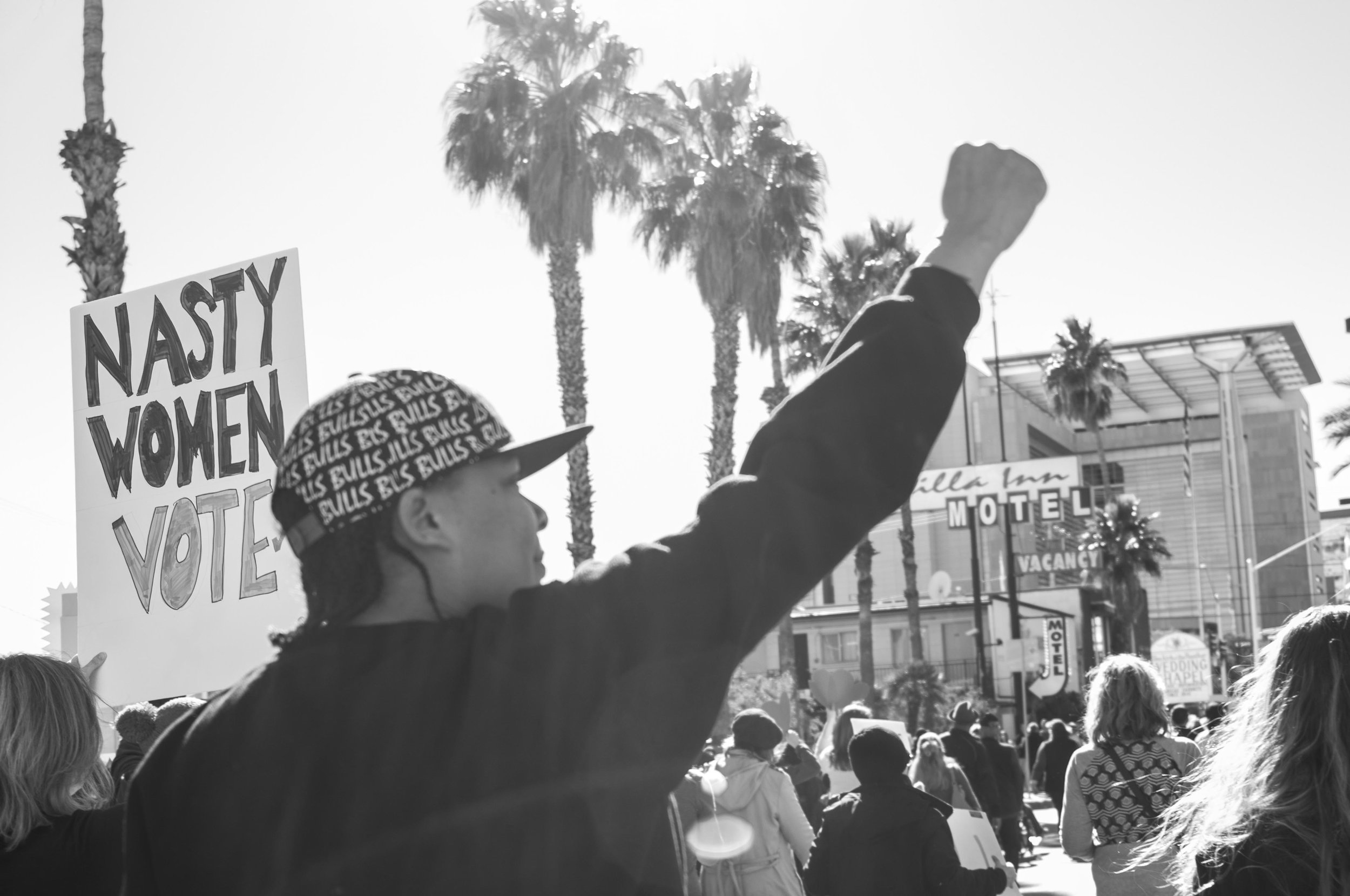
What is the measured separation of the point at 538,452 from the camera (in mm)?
1664

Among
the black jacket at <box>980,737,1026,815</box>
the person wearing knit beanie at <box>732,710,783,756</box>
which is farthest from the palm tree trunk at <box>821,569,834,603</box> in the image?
the person wearing knit beanie at <box>732,710,783,756</box>

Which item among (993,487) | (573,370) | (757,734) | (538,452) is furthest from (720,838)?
(993,487)

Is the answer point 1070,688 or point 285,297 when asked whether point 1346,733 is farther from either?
A: point 1070,688

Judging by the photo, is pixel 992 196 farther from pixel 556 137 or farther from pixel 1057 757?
pixel 556 137

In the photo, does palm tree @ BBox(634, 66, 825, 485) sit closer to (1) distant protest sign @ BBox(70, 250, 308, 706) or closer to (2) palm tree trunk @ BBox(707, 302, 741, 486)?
(2) palm tree trunk @ BBox(707, 302, 741, 486)

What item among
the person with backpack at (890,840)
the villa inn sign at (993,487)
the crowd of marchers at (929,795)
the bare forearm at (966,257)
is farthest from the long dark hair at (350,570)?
the villa inn sign at (993,487)

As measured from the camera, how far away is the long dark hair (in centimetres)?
154

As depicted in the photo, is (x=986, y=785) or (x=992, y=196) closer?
(x=992, y=196)

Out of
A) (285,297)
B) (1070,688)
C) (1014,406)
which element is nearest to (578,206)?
(285,297)

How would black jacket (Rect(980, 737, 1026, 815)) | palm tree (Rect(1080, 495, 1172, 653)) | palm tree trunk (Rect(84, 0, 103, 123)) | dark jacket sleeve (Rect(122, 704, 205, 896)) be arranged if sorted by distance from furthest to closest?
palm tree (Rect(1080, 495, 1172, 653)) → black jacket (Rect(980, 737, 1026, 815)) → palm tree trunk (Rect(84, 0, 103, 123)) → dark jacket sleeve (Rect(122, 704, 205, 896))

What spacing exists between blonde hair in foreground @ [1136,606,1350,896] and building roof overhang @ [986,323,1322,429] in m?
62.0

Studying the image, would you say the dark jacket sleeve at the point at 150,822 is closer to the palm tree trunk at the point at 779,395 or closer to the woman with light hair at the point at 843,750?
the woman with light hair at the point at 843,750

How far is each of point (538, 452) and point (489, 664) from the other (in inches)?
13.4

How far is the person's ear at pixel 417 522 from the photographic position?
1554 mm
